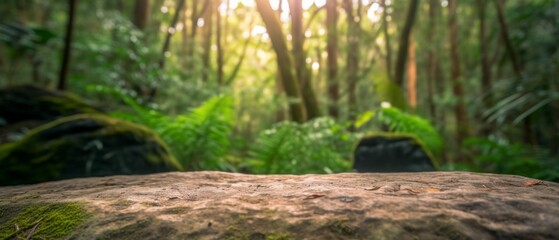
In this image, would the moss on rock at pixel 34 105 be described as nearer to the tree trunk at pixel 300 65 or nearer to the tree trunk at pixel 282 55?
the tree trunk at pixel 282 55

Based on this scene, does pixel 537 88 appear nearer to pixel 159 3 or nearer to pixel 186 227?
pixel 186 227

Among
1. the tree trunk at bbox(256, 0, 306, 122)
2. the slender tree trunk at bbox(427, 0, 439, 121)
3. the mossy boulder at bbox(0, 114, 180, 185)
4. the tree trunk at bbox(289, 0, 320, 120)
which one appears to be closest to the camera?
the mossy boulder at bbox(0, 114, 180, 185)

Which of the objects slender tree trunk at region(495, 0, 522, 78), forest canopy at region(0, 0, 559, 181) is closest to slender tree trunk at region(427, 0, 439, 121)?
forest canopy at region(0, 0, 559, 181)

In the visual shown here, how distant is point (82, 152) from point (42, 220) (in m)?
2.37

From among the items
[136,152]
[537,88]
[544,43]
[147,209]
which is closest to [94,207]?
[147,209]

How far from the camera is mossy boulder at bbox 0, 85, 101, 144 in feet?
17.8

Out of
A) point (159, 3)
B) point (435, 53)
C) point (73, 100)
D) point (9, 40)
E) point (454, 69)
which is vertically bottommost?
point (73, 100)

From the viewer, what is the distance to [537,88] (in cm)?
495

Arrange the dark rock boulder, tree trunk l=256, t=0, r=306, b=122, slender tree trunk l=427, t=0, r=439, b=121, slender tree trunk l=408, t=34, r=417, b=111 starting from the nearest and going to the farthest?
1. the dark rock boulder
2. tree trunk l=256, t=0, r=306, b=122
3. slender tree trunk l=427, t=0, r=439, b=121
4. slender tree trunk l=408, t=34, r=417, b=111

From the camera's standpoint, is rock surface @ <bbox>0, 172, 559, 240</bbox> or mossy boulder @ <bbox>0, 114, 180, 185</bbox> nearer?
rock surface @ <bbox>0, 172, 559, 240</bbox>

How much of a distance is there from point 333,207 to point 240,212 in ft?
1.16

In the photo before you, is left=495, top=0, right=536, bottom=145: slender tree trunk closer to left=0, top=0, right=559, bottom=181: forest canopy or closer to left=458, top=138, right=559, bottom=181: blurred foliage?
left=0, top=0, right=559, bottom=181: forest canopy

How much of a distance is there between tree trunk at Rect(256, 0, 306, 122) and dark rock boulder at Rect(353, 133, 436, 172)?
6.48 ft

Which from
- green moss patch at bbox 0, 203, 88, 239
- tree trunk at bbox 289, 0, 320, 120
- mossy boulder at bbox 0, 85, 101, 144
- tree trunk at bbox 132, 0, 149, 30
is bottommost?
green moss patch at bbox 0, 203, 88, 239
